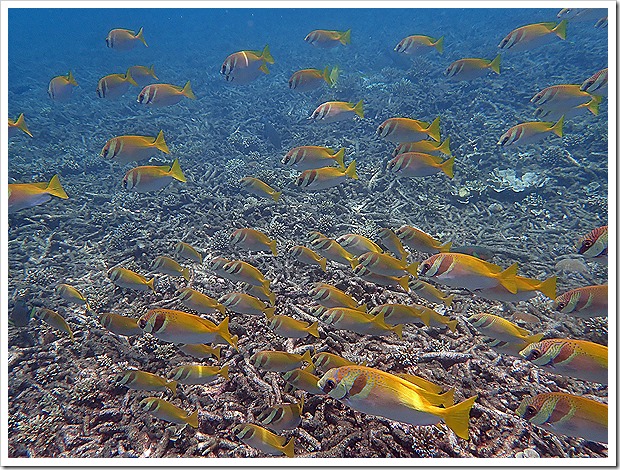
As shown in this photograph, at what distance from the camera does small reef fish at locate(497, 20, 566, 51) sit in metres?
5.66

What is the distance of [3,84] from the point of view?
4.21m

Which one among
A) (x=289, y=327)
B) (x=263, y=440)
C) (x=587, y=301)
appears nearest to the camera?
(x=263, y=440)

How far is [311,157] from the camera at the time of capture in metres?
4.67

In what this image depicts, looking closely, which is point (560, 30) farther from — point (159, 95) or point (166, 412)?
point (166, 412)

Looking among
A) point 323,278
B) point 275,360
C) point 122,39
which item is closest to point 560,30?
point 323,278

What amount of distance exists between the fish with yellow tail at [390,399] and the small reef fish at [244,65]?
15.9ft

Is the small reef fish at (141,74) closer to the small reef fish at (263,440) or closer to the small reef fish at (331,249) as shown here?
the small reef fish at (331,249)

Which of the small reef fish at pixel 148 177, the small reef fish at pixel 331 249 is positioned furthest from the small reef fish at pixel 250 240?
the small reef fish at pixel 148 177

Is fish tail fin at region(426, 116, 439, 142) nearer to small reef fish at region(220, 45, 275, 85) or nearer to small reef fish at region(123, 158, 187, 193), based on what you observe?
small reef fish at region(220, 45, 275, 85)

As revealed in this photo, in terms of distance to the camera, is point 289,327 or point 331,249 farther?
point 331,249

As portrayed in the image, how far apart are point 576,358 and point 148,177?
467 centimetres

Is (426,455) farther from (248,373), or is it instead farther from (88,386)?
(88,386)

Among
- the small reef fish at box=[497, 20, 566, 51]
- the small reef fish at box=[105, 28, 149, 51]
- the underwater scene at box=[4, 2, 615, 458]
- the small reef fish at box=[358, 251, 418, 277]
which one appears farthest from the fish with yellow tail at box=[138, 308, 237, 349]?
the small reef fish at box=[497, 20, 566, 51]

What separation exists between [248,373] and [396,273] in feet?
6.66
